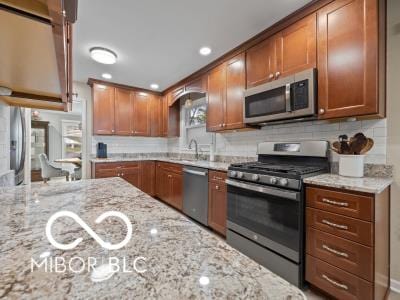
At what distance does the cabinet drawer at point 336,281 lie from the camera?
131 centimetres

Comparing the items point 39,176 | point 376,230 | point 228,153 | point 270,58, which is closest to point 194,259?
point 376,230

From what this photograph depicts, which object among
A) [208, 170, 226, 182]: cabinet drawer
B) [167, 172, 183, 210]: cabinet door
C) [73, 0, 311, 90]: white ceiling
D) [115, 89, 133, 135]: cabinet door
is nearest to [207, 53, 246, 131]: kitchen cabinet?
[73, 0, 311, 90]: white ceiling

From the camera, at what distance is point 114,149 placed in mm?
4316

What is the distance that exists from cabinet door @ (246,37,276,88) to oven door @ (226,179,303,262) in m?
1.20

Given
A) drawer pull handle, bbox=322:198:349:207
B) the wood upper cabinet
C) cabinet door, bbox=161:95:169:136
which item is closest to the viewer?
drawer pull handle, bbox=322:198:349:207

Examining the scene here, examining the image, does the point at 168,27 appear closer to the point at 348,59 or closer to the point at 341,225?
the point at 348,59

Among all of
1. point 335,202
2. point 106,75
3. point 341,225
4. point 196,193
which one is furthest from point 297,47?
point 106,75

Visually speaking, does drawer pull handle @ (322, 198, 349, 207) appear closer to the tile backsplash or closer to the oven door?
the oven door

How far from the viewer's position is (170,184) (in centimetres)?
365

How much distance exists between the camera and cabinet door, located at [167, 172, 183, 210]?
11.0ft

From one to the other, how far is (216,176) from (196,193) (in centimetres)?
55

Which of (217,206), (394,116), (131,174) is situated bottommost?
(217,206)

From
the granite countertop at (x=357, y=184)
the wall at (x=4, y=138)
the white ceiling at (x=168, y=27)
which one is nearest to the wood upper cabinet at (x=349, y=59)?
the white ceiling at (x=168, y=27)

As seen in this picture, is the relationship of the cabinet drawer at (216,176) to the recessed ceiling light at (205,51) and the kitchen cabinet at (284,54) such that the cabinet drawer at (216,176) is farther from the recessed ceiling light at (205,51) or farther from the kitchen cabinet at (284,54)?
the recessed ceiling light at (205,51)
